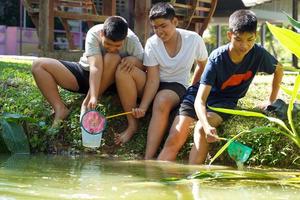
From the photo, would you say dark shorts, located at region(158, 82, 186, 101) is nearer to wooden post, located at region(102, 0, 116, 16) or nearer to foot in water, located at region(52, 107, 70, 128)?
foot in water, located at region(52, 107, 70, 128)

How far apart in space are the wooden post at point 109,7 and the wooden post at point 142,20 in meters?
1.15

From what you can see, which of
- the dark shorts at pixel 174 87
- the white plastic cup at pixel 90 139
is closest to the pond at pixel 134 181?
the white plastic cup at pixel 90 139

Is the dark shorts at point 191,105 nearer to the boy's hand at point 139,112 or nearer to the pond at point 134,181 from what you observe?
the boy's hand at point 139,112

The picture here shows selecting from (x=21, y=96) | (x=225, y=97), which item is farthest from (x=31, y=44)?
(x=225, y=97)

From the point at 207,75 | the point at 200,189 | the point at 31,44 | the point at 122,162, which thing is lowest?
the point at 31,44

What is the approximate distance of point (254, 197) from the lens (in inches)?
114

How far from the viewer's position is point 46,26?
9.10 metres

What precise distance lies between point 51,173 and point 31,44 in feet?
41.2

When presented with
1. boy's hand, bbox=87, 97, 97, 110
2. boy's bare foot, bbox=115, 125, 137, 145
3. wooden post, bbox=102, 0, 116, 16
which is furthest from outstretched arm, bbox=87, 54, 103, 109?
wooden post, bbox=102, 0, 116, 16

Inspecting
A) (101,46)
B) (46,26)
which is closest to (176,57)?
(101,46)

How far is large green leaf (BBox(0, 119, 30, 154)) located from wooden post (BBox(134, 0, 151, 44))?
4.74 metres

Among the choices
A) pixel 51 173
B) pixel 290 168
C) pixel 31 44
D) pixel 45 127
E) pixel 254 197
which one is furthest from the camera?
pixel 31 44

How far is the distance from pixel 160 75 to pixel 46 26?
478 centimetres

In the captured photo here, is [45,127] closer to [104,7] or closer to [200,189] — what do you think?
[200,189]
